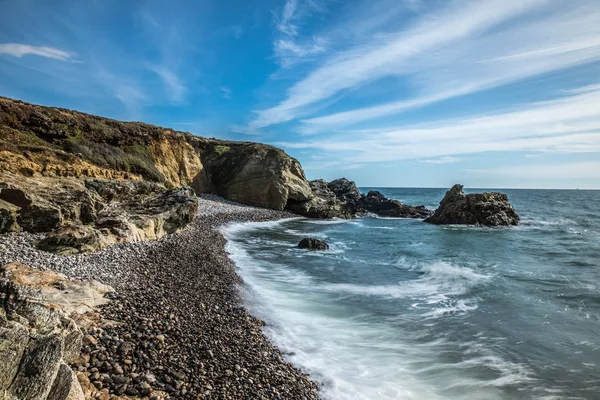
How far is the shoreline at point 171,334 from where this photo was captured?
614 cm

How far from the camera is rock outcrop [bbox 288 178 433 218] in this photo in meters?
50.7

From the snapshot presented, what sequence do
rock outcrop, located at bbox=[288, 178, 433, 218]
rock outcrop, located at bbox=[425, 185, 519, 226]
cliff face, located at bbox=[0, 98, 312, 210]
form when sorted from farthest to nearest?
rock outcrop, located at bbox=[288, 178, 433, 218] < rock outcrop, located at bbox=[425, 185, 519, 226] < cliff face, located at bbox=[0, 98, 312, 210]

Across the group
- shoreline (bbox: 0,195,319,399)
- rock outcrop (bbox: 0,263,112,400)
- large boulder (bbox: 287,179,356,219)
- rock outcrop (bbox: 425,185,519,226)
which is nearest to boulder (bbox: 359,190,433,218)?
large boulder (bbox: 287,179,356,219)

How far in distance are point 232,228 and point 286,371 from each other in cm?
2364

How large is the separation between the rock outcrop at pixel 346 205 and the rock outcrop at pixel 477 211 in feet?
33.4

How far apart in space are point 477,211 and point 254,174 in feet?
101

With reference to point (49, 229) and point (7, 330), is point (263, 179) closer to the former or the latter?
point (49, 229)

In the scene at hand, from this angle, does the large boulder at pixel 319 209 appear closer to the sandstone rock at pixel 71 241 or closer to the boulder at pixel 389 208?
the boulder at pixel 389 208

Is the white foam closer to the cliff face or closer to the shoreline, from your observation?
the shoreline

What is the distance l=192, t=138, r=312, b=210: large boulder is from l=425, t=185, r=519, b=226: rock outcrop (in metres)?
19.6

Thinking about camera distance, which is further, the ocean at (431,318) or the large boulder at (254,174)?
the large boulder at (254,174)

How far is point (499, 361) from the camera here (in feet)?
31.5

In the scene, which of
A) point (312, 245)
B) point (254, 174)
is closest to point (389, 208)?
point (254, 174)

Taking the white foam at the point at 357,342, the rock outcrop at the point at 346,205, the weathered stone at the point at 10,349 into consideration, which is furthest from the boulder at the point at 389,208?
the weathered stone at the point at 10,349
